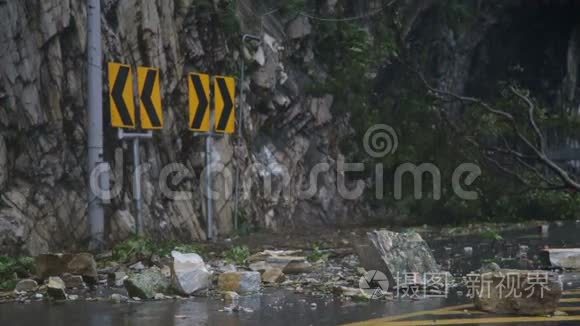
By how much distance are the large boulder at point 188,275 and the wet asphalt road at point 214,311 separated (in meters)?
0.20

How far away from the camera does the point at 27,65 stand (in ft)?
34.3

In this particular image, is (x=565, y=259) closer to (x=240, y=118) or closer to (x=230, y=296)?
(x=230, y=296)

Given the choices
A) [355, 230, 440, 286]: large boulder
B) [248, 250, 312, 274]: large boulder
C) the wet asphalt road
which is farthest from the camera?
[248, 250, 312, 274]: large boulder

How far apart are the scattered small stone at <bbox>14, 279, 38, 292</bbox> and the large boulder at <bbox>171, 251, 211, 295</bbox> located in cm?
136

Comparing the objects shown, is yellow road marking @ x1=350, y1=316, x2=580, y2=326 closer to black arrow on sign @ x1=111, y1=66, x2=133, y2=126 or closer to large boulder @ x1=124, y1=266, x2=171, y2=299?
large boulder @ x1=124, y1=266, x2=171, y2=299

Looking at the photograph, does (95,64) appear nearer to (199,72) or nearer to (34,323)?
(199,72)

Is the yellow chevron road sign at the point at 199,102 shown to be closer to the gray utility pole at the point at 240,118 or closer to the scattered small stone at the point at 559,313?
the gray utility pole at the point at 240,118

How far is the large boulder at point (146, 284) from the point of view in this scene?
A: 7.39 metres

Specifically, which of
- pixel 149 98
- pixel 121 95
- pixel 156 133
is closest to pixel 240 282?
pixel 121 95

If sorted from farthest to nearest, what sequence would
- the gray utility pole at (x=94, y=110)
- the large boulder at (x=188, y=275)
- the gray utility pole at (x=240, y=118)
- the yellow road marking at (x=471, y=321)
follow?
1. the gray utility pole at (x=240, y=118)
2. the gray utility pole at (x=94, y=110)
3. the large boulder at (x=188, y=275)
4. the yellow road marking at (x=471, y=321)

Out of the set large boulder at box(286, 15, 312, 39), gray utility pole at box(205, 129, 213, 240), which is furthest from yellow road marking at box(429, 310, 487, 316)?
large boulder at box(286, 15, 312, 39)

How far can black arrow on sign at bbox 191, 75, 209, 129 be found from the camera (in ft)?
40.6

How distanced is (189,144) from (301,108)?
4084 mm
